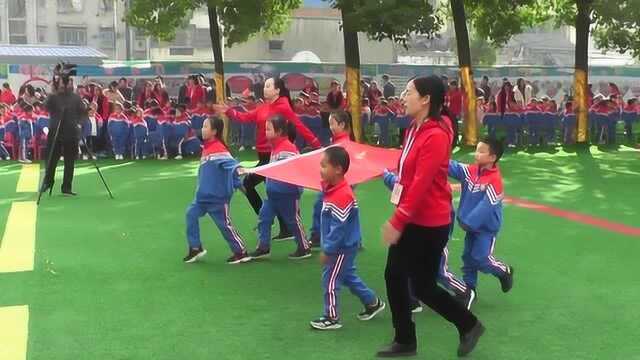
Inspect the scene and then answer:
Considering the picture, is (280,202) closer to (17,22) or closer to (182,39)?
(17,22)

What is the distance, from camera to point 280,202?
7.37 meters

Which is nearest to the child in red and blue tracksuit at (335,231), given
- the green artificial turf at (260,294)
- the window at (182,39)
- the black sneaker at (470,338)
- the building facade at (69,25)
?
the green artificial turf at (260,294)

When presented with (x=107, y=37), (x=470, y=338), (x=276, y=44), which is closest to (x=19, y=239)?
(x=470, y=338)

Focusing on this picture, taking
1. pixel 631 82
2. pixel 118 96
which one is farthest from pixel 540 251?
pixel 631 82

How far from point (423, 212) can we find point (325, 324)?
1.30 m

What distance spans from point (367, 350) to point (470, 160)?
39.4ft

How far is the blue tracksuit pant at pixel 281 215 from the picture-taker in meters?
7.36

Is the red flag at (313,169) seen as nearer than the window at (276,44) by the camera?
Yes

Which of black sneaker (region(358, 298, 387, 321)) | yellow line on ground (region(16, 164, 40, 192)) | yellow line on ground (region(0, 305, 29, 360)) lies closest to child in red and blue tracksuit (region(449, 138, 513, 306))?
black sneaker (region(358, 298, 387, 321))

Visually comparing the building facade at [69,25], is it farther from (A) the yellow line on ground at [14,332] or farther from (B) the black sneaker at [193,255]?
(A) the yellow line on ground at [14,332]

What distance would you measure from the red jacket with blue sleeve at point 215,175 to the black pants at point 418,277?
106 inches

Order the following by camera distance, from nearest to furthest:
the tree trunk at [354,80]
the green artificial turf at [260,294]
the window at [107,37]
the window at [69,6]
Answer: the green artificial turf at [260,294] < the tree trunk at [354,80] < the window at [69,6] < the window at [107,37]

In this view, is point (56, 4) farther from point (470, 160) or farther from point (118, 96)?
point (470, 160)

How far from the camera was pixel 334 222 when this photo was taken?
17.4 feet
